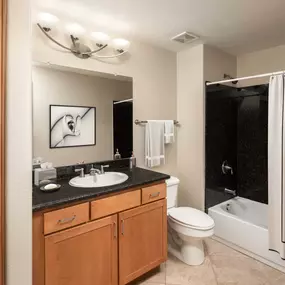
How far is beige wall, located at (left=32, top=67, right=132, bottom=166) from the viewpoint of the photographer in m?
1.96

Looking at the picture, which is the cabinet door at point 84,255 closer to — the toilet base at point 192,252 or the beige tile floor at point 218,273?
the beige tile floor at point 218,273

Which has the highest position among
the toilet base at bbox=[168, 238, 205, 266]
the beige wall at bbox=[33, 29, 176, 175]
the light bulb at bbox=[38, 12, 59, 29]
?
the light bulb at bbox=[38, 12, 59, 29]

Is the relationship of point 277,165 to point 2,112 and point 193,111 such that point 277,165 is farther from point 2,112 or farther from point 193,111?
point 2,112

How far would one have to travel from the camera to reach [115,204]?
168cm

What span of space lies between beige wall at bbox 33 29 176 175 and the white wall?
1.05 meters

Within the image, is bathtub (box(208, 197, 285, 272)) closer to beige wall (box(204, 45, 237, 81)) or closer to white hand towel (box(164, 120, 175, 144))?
white hand towel (box(164, 120, 175, 144))

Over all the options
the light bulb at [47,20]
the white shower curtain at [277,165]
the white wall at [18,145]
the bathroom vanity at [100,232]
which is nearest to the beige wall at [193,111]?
the white shower curtain at [277,165]

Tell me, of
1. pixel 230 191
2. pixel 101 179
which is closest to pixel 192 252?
pixel 101 179

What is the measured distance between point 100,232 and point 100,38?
1723 mm

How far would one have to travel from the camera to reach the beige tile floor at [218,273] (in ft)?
6.43

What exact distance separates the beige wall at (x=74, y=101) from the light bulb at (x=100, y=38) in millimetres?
345

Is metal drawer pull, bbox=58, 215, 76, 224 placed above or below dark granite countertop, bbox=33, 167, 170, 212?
below

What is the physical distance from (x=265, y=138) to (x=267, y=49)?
1104mm

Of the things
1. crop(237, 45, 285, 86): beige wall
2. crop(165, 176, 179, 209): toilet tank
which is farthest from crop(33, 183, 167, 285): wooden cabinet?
crop(237, 45, 285, 86): beige wall
